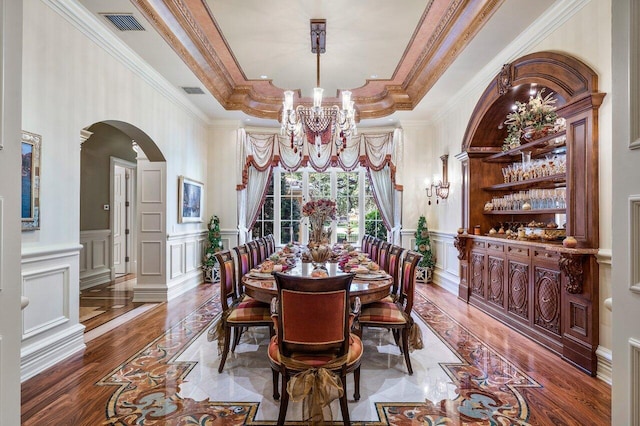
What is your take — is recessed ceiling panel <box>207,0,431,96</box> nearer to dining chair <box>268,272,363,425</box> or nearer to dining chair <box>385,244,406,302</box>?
dining chair <box>385,244,406,302</box>

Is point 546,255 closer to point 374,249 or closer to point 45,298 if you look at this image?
point 374,249

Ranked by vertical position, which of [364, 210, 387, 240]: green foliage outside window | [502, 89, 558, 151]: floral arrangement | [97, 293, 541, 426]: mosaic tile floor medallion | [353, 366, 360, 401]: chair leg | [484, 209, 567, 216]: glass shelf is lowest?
[97, 293, 541, 426]: mosaic tile floor medallion

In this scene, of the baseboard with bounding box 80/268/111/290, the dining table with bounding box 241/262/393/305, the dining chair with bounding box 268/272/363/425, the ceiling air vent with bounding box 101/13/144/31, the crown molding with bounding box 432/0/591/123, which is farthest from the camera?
the baseboard with bounding box 80/268/111/290

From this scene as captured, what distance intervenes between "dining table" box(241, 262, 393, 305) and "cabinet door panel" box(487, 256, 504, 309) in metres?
2.07

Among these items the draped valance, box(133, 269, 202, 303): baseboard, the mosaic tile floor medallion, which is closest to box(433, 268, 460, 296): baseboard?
the mosaic tile floor medallion

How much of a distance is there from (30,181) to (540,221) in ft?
18.7

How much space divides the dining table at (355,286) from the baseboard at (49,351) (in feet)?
5.85

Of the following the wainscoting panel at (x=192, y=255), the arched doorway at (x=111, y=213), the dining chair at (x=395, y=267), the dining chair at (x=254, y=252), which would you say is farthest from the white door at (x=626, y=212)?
the wainscoting panel at (x=192, y=255)

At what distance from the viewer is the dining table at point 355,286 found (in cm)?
260

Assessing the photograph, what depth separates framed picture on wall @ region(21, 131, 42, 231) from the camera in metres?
2.72

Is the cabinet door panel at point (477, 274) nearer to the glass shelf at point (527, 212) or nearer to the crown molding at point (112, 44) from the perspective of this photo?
the glass shelf at point (527, 212)

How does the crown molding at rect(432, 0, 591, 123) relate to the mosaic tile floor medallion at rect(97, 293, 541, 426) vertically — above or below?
above

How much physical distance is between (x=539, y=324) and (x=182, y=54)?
208 inches

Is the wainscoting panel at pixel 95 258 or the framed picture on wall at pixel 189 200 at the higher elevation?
the framed picture on wall at pixel 189 200
